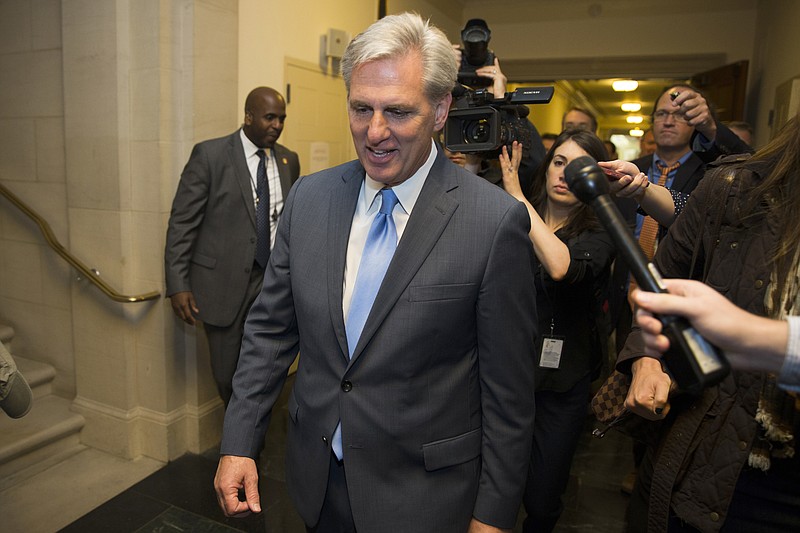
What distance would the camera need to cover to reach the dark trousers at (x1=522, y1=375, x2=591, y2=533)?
2131 millimetres

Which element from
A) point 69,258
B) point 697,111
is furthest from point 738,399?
point 69,258

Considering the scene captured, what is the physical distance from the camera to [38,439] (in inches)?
122

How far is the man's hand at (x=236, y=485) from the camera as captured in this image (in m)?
1.38

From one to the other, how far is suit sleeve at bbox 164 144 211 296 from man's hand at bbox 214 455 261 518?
68.0 inches

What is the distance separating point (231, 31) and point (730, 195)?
2807 millimetres

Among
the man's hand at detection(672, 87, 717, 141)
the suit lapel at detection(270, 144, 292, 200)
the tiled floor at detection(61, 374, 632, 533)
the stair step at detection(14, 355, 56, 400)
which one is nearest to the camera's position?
the man's hand at detection(672, 87, 717, 141)

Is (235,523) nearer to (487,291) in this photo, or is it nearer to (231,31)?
(487,291)

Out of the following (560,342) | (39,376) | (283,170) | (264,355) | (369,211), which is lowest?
(39,376)

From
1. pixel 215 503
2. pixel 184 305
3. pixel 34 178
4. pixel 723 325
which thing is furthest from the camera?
pixel 34 178

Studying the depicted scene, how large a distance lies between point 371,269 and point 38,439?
8.67 feet

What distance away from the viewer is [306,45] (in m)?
4.44

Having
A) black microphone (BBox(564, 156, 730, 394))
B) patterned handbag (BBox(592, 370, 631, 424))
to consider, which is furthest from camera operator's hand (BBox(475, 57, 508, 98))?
black microphone (BBox(564, 156, 730, 394))

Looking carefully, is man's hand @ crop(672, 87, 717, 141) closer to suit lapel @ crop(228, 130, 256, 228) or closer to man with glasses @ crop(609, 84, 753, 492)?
man with glasses @ crop(609, 84, 753, 492)

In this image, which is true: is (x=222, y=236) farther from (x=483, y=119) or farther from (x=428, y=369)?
(x=428, y=369)
